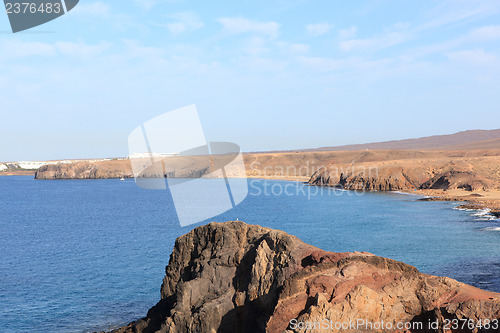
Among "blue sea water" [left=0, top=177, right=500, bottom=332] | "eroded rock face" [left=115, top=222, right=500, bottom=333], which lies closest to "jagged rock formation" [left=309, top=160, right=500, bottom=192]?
"blue sea water" [left=0, top=177, right=500, bottom=332]

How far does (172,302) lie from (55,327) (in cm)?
1106

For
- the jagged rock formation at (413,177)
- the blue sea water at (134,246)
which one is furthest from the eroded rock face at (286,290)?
the jagged rock formation at (413,177)

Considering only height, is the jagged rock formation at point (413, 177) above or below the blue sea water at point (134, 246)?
above

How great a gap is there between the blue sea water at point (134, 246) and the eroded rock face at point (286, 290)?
415 inches

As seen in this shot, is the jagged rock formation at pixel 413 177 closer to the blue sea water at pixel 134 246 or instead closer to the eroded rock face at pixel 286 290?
the blue sea water at pixel 134 246

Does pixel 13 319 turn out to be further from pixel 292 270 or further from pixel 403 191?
pixel 403 191

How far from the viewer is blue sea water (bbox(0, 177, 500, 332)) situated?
1224 inches

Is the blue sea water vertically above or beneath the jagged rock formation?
beneath

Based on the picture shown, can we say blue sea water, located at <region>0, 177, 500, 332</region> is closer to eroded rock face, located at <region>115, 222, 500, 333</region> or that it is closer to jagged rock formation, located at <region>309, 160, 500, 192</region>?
eroded rock face, located at <region>115, 222, 500, 333</region>

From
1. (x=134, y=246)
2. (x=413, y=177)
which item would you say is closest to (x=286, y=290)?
(x=134, y=246)

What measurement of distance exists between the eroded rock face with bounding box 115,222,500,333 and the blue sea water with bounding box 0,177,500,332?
10.5 metres

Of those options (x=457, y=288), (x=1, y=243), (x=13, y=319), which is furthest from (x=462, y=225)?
(x=1, y=243)

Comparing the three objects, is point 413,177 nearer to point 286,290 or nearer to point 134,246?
point 134,246

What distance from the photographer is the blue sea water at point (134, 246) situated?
102 feet
